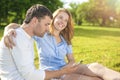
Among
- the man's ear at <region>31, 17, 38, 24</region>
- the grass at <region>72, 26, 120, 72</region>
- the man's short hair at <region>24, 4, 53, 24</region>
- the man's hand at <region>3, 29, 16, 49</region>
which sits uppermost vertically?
the man's short hair at <region>24, 4, 53, 24</region>

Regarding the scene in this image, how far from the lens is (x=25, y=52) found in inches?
153

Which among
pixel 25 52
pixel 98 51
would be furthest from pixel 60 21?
pixel 98 51

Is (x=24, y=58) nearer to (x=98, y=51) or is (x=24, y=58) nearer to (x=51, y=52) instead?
(x=51, y=52)

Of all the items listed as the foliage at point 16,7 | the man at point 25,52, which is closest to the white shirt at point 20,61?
the man at point 25,52

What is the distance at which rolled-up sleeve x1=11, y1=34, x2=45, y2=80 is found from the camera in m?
3.88

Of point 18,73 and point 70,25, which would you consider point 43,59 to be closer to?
point 70,25

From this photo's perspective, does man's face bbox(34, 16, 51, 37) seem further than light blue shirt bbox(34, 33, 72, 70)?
No

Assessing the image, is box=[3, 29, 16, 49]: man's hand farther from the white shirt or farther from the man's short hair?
the man's short hair

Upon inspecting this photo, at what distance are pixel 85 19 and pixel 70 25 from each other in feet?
224

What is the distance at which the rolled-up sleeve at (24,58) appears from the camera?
3877mm

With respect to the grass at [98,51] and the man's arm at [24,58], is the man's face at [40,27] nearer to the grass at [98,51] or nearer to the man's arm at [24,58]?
the man's arm at [24,58]

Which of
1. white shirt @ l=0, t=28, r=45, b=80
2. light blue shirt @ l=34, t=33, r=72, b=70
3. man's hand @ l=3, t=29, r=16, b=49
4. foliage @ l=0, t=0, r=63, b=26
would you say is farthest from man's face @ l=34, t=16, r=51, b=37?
foliage @ l=0, t=0, r=63, b=26

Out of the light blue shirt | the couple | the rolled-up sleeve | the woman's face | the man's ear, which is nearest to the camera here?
the rolled-up sleeve

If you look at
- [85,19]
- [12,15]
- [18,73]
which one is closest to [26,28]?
[18,73]
